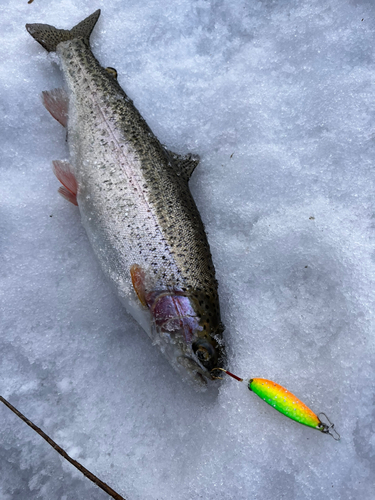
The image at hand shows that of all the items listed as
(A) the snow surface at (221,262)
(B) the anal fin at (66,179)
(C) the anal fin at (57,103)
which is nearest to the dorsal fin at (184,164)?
(A) the snow surface at (221,262)

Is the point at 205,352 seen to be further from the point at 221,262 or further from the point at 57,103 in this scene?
the point at 57,103

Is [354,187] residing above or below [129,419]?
above

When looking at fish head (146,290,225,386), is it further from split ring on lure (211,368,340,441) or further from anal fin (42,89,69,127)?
anal fin (42,89,69,127)

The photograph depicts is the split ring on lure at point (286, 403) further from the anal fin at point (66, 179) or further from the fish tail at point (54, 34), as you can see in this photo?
the fish tail at point (54, 34)

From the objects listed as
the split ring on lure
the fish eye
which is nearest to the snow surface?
the split ring on lure

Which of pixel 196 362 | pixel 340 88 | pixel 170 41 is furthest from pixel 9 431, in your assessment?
pixel 340 88

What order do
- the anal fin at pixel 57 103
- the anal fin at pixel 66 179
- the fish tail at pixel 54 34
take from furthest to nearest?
the fish tail at pixel 54 34
the anal fin at pixel 57 103
the anal fin at pixel 66 179

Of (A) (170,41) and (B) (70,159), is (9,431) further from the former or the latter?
(A) (170,41)
